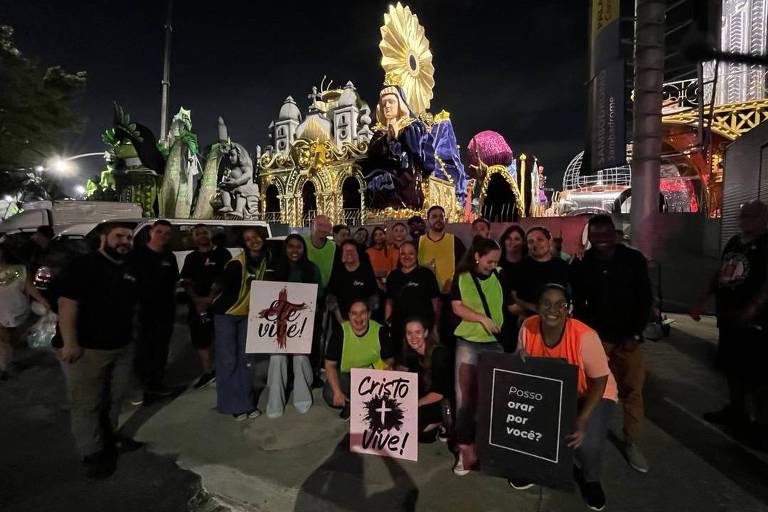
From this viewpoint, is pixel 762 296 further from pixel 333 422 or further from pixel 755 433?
pixel 333 422

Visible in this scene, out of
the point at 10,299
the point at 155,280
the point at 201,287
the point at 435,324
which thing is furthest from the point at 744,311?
the point at 10,299

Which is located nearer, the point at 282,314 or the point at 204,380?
the point at 282,314

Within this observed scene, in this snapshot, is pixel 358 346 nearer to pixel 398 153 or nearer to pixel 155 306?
pixel 155 306

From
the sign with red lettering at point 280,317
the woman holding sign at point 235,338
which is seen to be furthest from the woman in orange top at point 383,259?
the woman holding sign at point 235,338

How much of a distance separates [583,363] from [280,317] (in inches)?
115

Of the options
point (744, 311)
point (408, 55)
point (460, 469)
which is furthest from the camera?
point (408, 55)

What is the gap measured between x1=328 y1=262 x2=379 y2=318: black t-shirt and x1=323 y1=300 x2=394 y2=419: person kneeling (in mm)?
532

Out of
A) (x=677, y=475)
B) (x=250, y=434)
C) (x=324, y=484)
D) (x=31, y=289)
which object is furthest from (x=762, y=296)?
(x=31, y=289)

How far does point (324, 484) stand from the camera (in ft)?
10.1

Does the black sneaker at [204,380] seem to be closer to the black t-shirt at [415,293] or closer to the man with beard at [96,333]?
the man with beard at [96,333]

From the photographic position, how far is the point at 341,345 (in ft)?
13.4

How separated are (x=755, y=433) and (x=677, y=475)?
3.86 ft

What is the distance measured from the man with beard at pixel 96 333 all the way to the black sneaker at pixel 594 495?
3.70m

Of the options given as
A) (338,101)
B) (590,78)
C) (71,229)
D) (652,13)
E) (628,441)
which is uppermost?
(338,101)
